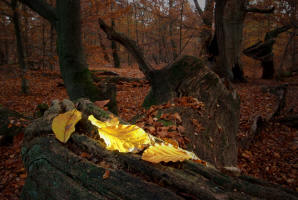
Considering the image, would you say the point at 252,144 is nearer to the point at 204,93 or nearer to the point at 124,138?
the point at 204,93

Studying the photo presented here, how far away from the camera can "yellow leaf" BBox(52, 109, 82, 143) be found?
1.04m

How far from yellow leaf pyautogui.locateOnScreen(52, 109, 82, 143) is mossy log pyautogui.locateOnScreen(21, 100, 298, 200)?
84mm

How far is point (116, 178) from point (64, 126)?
449mm

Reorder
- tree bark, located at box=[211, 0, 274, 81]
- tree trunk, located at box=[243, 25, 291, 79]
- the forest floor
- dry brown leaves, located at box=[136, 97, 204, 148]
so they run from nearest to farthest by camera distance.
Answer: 1. dry brown leaves, located at box=[136, 97, 204, 148]
2. the forest floor
3. tree bark, located at box=[211, 0, 274, 81]
4. tree trunk, located at box=[243, 25, 291, 79]

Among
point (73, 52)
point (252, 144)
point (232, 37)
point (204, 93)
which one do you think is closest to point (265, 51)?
point (232, 37)

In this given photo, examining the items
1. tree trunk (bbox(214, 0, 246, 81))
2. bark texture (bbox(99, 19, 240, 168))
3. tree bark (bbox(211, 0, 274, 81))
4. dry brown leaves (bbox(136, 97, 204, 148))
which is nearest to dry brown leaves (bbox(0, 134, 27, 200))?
dry brown leaves (bbox(136, 97, 204, 148))

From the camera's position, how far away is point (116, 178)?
2.95 ft

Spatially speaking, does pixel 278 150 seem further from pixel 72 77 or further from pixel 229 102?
pixel 72 77

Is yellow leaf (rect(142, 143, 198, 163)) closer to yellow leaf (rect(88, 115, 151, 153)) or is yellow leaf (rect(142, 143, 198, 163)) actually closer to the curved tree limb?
yellow leaf (rect(88, 115, 151, 153))

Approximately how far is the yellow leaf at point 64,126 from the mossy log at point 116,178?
84 mm

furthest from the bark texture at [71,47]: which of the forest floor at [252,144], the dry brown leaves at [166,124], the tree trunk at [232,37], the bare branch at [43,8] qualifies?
the tree trunk at [232,37]

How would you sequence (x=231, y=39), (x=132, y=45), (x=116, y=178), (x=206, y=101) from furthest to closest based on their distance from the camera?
1. (x=231, y=39)
2. (x=132, y=45)
3. (x=206, y=101)
4. (x=116, y=178)

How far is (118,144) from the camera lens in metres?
0.94

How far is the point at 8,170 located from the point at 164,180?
334cm
